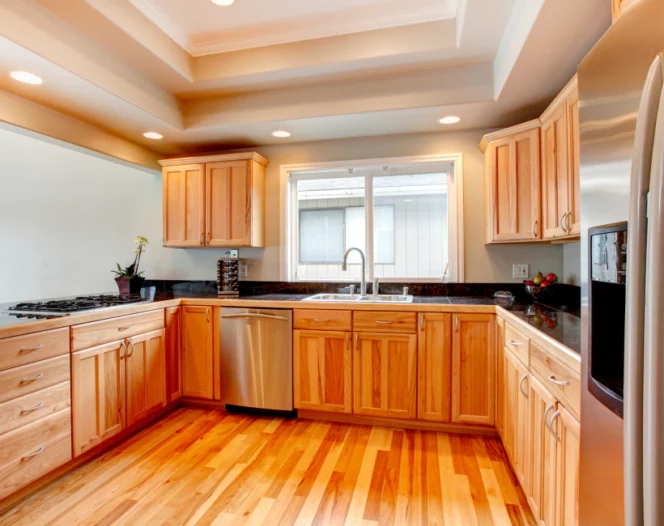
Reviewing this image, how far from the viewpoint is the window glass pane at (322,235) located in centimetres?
338

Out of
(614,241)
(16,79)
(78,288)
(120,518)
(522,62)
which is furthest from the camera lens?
(78,288)

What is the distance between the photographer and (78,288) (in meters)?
A: 3.97

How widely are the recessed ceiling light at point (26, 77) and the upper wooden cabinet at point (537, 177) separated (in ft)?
9.47

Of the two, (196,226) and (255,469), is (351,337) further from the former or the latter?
(196,226)

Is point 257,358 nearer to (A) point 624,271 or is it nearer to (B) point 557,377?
(B) point 557,377

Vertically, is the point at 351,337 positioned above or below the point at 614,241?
below

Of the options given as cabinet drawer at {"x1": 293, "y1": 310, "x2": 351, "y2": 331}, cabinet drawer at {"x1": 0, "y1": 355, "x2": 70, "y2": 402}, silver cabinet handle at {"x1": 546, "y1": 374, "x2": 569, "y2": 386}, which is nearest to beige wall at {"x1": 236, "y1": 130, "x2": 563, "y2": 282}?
cabinet drawer at {"x1": 293, "y1": 310, "x2": 351, "y2": 331}

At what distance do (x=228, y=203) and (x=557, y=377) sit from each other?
269cm

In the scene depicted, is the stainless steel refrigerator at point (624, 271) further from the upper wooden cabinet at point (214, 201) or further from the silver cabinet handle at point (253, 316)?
the upper wooden cabinet at point (214, 201)

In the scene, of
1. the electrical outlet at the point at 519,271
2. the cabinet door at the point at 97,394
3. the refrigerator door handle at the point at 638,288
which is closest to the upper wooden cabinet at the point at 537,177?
the electrical outlet at the point at 519,271

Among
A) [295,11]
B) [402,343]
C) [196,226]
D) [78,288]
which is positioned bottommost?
[402,343]

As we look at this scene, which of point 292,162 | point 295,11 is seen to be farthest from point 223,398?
point 295,11

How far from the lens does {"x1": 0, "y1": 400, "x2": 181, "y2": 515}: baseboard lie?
1.75 metres

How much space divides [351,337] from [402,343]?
1.17ft
